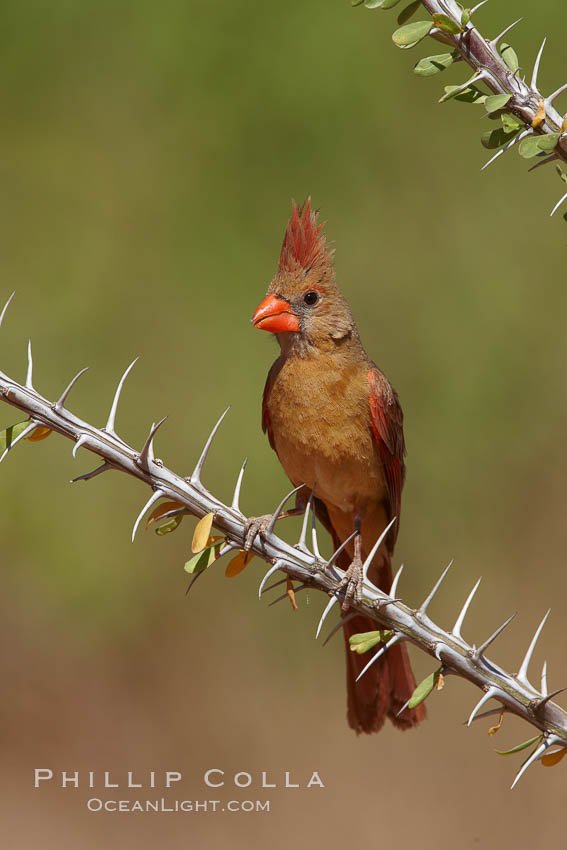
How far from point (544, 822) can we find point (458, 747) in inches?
26.7

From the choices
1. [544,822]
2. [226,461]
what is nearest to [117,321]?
[226,461]

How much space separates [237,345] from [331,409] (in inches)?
116

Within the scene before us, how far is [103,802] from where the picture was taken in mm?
5977

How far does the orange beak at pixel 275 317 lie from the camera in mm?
3455

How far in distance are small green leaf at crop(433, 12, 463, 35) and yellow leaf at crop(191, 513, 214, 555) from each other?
1.20m

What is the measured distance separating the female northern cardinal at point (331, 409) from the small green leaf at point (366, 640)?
3.53 feet

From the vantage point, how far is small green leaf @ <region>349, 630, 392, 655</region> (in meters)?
2.28

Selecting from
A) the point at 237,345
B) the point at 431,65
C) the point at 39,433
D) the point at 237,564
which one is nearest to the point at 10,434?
the point at 39,433

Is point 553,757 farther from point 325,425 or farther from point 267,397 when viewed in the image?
point 267,397

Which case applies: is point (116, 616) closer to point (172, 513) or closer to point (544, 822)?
point (544, 822)

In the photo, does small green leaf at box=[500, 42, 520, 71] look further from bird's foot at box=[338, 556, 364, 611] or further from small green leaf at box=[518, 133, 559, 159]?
bird's foot at box=[338, 556, 364, 611]

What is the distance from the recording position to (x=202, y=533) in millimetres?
2164

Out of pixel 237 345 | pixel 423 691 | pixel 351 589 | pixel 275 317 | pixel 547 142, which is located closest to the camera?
pixel 547 142

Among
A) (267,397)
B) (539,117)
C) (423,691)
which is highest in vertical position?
(539,117)
